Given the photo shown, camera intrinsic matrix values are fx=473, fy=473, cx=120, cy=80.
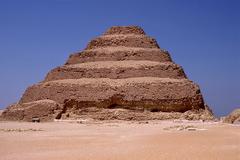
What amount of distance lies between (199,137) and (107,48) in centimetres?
2781

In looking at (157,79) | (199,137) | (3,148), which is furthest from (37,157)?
(157,79)

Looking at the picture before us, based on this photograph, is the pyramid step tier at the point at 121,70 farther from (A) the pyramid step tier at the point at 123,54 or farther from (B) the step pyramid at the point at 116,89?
(A) the pyramid step tier at the point at 123,54

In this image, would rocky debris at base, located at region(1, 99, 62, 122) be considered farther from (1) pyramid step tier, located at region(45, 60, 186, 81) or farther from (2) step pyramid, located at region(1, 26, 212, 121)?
(1) pyramid step tier, located at region(45, 60, 186, 81)

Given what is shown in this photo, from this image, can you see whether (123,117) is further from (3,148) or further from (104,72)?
(3,148)

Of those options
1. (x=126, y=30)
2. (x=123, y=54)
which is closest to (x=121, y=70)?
→ (x=123, y=54)

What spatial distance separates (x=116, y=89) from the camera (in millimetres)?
40719

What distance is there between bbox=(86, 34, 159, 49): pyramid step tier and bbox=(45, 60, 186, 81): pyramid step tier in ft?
11.0

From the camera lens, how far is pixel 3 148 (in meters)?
18.2

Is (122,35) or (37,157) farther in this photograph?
(122,35)

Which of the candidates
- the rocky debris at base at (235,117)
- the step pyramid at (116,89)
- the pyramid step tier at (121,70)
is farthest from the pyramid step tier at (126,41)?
the rocky debris at base at (235,117)

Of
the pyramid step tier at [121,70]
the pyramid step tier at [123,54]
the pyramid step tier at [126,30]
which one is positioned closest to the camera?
the pyramid step tier at [121,70]

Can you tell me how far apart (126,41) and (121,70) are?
5205 mm

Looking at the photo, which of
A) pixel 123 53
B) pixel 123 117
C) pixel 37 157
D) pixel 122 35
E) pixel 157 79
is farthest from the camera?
pixel 122 35

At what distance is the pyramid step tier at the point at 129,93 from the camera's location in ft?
132
